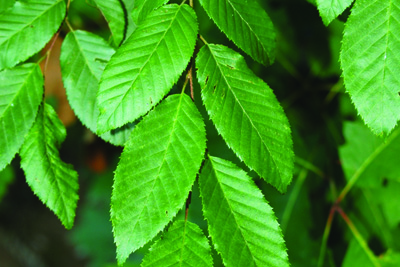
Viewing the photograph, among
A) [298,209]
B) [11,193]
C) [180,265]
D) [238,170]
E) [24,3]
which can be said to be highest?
[24,3]

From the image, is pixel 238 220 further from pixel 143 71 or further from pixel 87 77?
pixel 87 77

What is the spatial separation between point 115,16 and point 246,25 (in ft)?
0.80

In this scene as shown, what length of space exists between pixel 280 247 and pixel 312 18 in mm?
1101

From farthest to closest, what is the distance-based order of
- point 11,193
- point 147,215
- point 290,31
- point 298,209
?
1. point 11,193
2. point 290,31
3. point 298,209
4. point 147,215

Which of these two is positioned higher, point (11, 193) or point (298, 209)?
A: point (298, 209)

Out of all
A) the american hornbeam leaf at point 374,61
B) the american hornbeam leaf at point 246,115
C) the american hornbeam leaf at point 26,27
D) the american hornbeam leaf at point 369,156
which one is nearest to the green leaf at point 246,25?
the american hornbeam leaf at point 246,115

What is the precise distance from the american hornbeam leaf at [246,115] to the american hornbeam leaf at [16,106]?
1.02 ft

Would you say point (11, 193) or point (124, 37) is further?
point (11, 193)

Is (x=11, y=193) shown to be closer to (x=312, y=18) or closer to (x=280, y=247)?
(x=312, y=18)

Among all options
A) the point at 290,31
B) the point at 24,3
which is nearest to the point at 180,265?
the point at 24,3

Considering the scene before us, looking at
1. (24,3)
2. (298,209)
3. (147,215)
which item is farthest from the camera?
(298,209)

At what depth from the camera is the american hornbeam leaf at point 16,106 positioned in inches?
29.1

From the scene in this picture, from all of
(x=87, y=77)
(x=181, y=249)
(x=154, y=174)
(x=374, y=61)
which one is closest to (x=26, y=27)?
(x=87, y=77)

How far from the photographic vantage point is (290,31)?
5.62 feet
